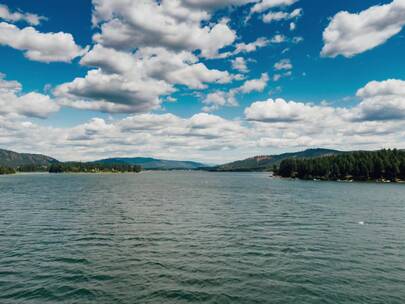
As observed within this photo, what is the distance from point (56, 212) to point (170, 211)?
27410 millimetres

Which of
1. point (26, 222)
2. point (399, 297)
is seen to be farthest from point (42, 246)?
point (399, 297)

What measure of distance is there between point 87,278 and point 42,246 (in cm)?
1645

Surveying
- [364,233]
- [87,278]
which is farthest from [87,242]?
[364,233]

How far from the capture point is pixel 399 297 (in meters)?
28.4

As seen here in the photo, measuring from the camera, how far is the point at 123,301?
2708 cm

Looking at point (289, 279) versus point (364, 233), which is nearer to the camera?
point (289, 279)

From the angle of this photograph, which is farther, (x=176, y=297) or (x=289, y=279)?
(x=289, y=279)

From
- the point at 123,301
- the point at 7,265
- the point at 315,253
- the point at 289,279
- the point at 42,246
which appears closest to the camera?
the point at 123,301

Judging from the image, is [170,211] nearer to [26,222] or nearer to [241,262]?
[26,222]

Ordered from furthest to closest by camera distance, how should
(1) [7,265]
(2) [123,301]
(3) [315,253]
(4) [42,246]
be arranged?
(4) [42,246] → (3) [315,253] → (1) [7,265] → (2) [123,301]

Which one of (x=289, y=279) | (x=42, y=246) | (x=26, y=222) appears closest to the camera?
(x=289, y=279)

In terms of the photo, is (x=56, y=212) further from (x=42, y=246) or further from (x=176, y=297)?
(x=176, y=297)

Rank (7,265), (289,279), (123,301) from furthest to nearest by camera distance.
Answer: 1. (7,265)
2. (289,279)
3. (123,301)

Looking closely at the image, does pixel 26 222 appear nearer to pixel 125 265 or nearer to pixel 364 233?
pixel 125 265
